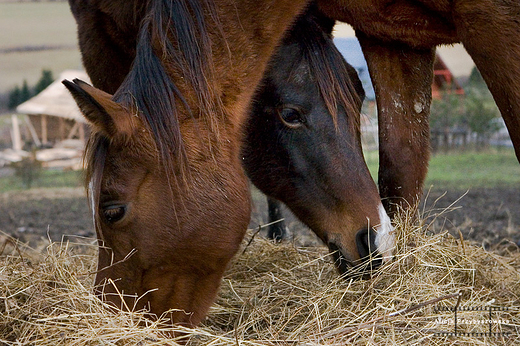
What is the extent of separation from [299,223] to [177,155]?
3233mm

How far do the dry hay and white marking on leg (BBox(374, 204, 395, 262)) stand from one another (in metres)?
0.05

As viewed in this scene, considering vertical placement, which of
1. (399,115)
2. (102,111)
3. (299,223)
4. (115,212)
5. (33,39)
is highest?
(33,39)

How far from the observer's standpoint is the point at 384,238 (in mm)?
2770

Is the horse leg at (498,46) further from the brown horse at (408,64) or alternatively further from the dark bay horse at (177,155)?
the dark bay horse at (177,155)

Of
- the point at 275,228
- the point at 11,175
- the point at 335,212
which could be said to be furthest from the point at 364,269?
the point at 11,175

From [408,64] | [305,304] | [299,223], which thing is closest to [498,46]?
[408,64]

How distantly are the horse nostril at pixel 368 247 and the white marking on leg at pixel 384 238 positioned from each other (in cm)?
2

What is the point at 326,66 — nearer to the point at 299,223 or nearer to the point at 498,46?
the point at 498,46

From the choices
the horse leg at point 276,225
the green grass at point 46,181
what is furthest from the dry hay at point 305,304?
the green grass at point 46,181

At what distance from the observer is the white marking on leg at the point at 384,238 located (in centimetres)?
276

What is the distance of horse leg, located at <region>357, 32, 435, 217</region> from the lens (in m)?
3.30

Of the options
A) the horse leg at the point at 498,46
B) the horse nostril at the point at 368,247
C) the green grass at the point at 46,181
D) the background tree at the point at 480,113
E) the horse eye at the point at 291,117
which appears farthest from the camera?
the green grass at the point at 46,181

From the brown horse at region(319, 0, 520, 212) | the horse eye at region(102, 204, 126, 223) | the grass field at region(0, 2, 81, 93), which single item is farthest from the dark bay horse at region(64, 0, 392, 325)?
the grass field at region(0, 2, 81, 93)

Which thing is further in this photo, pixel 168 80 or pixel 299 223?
pixel 299 223
